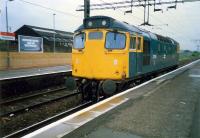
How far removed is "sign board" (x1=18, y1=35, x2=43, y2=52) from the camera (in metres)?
29.8

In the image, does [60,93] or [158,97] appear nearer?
[158,97]

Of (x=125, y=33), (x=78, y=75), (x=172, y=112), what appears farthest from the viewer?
(x=78, y=75)

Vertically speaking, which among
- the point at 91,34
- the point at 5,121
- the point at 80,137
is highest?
the point at 91,34

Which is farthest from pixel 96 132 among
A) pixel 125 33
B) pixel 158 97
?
pixel 125 33

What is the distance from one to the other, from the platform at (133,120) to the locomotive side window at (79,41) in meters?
3.43

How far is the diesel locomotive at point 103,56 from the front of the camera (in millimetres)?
11055

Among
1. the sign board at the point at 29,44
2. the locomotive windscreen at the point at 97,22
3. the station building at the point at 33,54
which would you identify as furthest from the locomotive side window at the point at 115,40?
the sign board at the point at 29,44

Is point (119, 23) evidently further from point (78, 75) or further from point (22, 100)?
point (22, 100)

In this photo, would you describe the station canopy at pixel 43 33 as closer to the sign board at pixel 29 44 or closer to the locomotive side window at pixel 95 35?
the sign board at pixel 29 44

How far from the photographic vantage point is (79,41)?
1220 cm

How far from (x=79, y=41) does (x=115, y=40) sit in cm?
177

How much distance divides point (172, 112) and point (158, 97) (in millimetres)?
2217

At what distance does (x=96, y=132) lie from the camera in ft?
19.4

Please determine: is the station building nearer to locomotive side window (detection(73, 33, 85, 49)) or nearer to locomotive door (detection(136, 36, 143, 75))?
locomotive side window (detection(73, 33, 85, 49))
